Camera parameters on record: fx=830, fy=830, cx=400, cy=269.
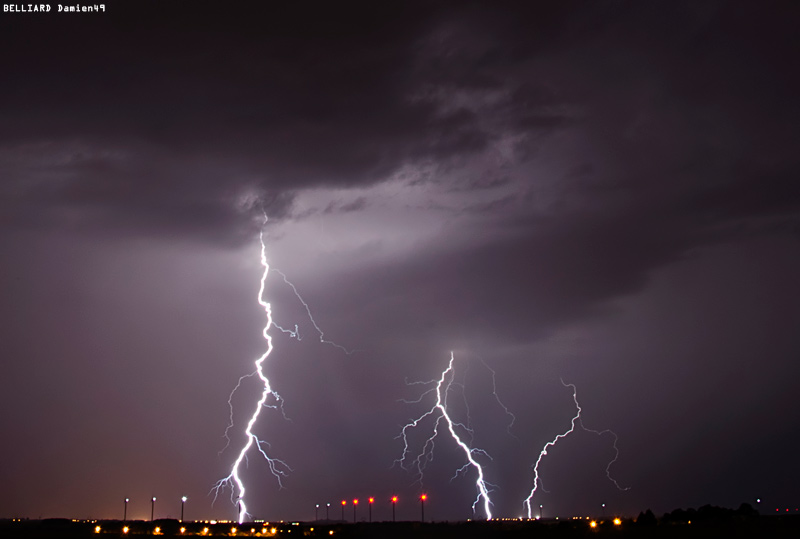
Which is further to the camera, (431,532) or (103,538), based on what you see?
(431,532)

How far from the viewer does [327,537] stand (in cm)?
5103

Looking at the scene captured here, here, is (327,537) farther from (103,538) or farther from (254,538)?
(103,538)

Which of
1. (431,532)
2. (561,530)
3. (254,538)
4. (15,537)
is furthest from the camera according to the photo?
(431,532)

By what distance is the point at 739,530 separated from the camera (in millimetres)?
43750

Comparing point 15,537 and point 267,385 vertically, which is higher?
point 267,385

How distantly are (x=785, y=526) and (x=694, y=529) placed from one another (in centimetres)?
479

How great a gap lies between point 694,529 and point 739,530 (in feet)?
8.00

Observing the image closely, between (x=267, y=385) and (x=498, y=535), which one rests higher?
(x=267, y=385)

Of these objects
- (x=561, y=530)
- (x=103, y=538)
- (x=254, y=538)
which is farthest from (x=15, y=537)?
(x=561, y=530)

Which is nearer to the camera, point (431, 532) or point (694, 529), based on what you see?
point (694, 529)

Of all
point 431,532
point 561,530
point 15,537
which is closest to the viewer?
point 15,537

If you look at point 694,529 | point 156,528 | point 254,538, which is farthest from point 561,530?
point 156,528

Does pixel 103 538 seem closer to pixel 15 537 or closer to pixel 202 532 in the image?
pixel 15 537

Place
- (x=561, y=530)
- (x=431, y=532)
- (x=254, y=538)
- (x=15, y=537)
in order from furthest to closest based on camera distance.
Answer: (x=431, y=532), (x=561, y=530), (x=254, y=538), (x=15, y=537)
